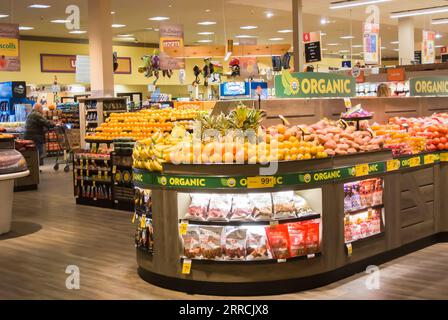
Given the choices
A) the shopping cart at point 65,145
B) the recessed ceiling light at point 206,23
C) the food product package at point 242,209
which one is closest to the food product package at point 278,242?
the food product package at point 242,209

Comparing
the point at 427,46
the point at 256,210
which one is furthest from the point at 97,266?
the point at 427,46

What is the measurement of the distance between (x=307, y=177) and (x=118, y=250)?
2.81 m

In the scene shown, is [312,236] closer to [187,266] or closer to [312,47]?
[187,266]

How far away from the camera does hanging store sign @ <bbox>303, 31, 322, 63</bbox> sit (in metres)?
15.3

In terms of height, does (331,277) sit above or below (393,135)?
below

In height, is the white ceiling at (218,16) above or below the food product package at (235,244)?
above

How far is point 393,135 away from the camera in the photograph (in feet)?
23.8

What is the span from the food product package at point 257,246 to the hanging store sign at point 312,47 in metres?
10.3

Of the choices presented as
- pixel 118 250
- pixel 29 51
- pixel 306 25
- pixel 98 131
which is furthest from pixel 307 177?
pixel 29 51

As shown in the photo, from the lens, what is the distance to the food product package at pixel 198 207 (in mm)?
5691

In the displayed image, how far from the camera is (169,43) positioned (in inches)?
666

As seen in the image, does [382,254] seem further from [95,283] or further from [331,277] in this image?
[95,283]

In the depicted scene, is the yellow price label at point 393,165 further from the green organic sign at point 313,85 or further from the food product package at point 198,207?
the food product package at point 198,207

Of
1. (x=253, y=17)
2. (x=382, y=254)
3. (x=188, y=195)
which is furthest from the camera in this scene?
(x=253, y=17)
